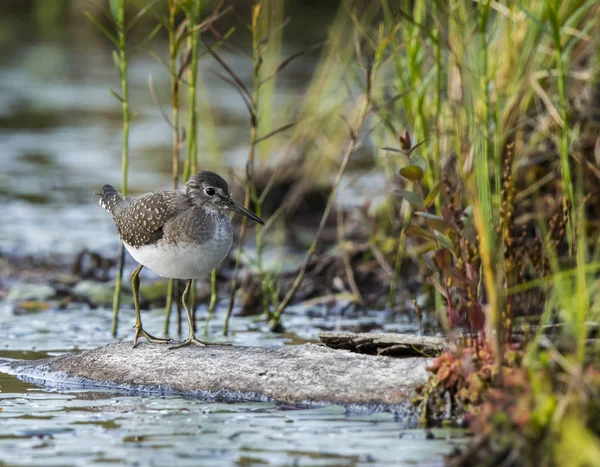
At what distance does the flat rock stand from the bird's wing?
0.63 metres

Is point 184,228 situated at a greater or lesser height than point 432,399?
greater

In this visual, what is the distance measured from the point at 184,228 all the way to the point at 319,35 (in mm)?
18729

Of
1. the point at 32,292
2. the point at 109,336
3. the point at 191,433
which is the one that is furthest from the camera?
the point at 32,292

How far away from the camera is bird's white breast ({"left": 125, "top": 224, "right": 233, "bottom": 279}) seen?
223 inches

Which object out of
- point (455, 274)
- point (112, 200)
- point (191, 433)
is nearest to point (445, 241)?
point (455, 274)

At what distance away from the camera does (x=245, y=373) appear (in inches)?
216

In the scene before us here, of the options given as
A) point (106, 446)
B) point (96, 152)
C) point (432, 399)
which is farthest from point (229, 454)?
point (96, 152)

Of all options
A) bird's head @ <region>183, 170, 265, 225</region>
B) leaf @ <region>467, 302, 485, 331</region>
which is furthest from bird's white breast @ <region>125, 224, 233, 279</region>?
leaf @ <region>467, 302, 485, 331</region>

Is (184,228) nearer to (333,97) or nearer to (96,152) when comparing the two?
(333,97)

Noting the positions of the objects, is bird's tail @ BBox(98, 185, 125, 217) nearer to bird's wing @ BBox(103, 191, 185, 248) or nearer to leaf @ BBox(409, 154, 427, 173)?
bird's wing @ BBox(103, 191, 185, 248)

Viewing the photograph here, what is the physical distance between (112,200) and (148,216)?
86cm

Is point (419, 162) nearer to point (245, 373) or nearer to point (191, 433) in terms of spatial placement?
point (245, 373)

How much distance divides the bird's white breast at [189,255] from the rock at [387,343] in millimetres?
743

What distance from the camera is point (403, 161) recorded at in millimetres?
8422
